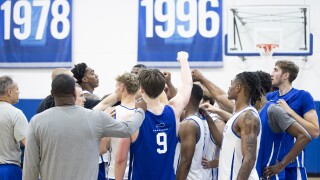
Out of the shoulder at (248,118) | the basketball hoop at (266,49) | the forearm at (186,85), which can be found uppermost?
the basketball hoop at (266,49)

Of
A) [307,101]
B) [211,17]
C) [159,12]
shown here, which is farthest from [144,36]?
[307,101]

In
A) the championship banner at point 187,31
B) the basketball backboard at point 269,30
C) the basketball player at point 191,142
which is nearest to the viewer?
the basketball player at point 191,142

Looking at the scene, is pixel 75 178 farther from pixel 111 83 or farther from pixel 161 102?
pixel 111 83

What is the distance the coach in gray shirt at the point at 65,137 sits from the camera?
391 cm

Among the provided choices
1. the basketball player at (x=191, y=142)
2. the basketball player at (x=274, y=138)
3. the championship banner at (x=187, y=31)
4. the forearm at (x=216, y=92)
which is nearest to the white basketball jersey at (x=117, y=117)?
the basketball player at (x=191, y=142)

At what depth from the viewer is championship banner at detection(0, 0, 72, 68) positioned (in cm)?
1272

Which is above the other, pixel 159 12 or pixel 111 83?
pixel 159 12

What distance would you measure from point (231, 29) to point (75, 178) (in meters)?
8.34

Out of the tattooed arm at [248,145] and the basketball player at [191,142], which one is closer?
the tattooed arm at [248,145]

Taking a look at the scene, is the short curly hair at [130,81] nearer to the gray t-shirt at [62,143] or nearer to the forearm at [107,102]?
the forearm at [107,102]

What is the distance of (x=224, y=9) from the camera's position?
39.4ft

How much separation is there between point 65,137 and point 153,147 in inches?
30.2

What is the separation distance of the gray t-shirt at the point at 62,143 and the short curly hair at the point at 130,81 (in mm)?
877

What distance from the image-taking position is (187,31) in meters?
12.0
